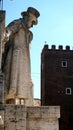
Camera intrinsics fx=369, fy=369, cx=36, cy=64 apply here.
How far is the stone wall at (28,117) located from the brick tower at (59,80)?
4078 centimetres

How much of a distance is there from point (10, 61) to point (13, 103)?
1270mm

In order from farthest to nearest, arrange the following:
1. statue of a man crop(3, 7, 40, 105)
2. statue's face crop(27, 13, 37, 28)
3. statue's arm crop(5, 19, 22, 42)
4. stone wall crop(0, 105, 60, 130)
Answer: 1. statue's face crop(27, 13, 37, 28)
2. statue's arm crop(5, 19, 22, 42)
3. statue of a man crop(3, 7, 40, 105)
4. stone wall crop(0, 105, 60, 130)

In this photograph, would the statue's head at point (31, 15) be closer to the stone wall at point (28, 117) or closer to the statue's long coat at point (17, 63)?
the statue's long coat at point (17, 63)

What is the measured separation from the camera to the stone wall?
31.8ft

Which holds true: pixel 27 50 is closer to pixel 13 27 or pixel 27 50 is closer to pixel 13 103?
pixel 13 27

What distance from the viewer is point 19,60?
1092cm

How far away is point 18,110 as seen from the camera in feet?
32.2

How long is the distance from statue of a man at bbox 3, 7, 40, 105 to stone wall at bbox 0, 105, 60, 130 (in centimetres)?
76

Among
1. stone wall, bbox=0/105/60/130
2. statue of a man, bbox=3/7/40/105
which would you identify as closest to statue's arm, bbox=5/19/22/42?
statue of a man, bbox=3/7/40/105

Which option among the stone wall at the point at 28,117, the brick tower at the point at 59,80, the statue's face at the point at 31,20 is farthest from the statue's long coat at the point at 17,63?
the brick tower at the point at 59,80

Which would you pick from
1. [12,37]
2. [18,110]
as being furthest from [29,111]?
[12,37]

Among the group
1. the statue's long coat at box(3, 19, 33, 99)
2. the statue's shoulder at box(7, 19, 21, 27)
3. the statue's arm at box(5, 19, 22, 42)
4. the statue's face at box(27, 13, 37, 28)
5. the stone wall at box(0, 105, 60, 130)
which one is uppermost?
the statue's face at box(27, 13, 37, 28)

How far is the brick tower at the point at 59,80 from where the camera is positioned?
51781mm

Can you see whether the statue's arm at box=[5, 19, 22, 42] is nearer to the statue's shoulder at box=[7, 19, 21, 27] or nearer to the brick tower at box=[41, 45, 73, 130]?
→ the statue's shoulder at box=[7, 19, 21, 27]
